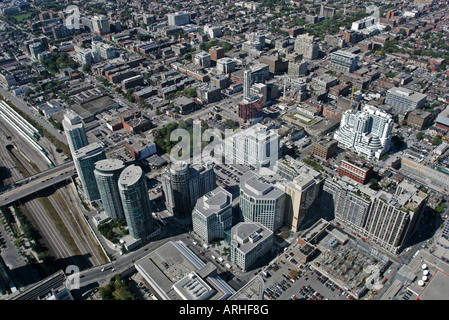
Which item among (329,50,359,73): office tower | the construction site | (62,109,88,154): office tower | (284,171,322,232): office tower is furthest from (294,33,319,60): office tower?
(62,109,88,154): office tower

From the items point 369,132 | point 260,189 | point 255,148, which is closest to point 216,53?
point 255,148

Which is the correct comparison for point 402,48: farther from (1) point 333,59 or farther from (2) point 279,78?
(2) point 279,78

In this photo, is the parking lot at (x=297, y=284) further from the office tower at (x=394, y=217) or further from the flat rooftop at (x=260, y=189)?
the office tower at (x=394, y=217)

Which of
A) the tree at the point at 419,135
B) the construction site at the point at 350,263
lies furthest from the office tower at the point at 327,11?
the construction site at the point at 350,263

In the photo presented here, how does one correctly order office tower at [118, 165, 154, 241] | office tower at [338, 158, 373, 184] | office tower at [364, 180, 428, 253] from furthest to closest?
1. office tower at [338, 158, 373, 184]
2. office tower at [118, 165, 154, 241]
3. office tower at [364, 180, 428, 253]

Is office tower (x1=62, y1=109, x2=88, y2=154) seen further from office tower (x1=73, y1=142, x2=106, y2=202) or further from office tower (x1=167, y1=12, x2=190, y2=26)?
office tower (x1=167, y1=12, x2=190, y2=26)

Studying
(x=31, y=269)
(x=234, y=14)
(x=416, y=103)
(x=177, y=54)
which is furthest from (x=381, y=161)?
(x=234, y=14)
